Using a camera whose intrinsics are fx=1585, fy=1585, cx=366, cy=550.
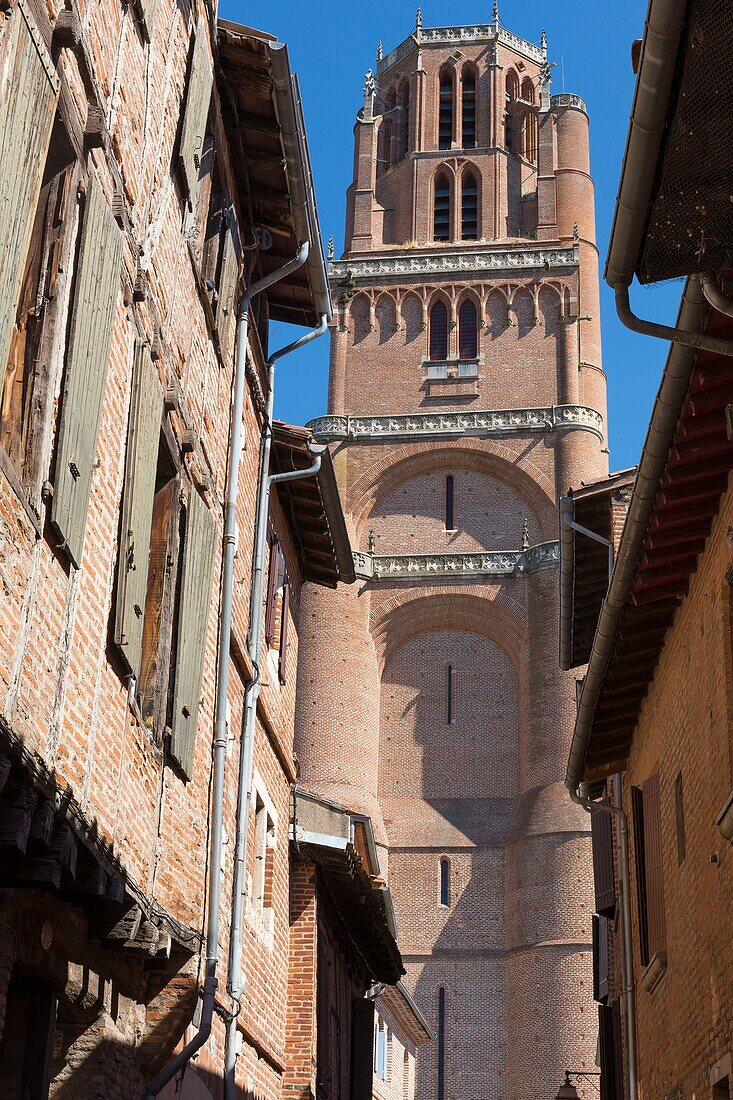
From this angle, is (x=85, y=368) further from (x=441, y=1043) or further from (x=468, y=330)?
Answer: (x=468, y=330)

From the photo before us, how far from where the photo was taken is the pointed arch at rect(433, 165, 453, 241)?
52312mm

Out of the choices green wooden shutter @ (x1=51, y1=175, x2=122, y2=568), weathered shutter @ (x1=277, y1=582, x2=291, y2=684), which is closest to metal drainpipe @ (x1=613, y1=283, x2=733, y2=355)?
green wooden shutter @ (x1=51, y1=175, x2=122, y2=568)

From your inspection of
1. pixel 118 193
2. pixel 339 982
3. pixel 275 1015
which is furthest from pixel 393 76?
pixel 118 193

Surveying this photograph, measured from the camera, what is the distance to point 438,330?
1930 inches

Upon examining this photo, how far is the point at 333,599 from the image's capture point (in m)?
43.4

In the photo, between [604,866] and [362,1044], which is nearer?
[604,866]

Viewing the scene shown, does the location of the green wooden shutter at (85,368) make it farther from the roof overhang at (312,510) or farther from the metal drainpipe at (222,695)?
the roof overhang at (312,510)

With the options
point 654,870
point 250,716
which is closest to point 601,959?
point 654,870

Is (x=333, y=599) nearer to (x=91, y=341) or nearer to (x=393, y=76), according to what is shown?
(x=393, y=76)

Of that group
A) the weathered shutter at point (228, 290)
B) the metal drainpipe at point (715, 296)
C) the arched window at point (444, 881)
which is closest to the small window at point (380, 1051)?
the arched window at point (444, 881)

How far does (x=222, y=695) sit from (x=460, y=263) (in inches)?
1558

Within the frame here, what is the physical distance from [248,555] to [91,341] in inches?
245

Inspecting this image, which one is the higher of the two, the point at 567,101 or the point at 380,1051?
the point at 567,101

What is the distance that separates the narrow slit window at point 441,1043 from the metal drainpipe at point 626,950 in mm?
26987
